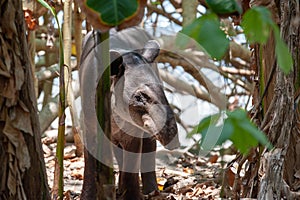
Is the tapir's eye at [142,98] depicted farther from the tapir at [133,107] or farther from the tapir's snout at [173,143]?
the tapir's snout at [173,143]

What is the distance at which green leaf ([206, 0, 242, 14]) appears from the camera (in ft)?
3.15

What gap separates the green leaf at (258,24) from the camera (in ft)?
2.72

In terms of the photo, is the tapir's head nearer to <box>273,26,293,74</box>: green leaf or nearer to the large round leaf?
the large round leaf

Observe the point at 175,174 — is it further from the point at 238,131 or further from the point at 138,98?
the point at 238,131

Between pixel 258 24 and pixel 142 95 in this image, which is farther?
pixel 142 95

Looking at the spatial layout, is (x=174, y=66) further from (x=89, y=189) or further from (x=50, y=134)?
(x=89, y=189)

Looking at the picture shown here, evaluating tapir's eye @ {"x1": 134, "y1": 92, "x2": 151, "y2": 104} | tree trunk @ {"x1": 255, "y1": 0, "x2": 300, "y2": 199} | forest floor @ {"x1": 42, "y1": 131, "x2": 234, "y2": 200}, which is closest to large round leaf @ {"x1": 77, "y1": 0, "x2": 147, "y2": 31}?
tree trunk @ {"x1": 255, "y1": 0, "x2": 300, "y2": 199}

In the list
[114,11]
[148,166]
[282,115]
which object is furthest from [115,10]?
[148,166]

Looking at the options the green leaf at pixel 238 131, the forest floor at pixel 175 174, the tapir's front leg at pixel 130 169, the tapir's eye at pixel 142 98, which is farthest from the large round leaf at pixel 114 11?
the tapir's front leg at pixel 130 169

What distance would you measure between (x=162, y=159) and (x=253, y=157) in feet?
8.25

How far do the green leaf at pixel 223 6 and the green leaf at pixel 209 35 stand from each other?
9 cm

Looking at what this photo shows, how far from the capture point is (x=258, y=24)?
83cm

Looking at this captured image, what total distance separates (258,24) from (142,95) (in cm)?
237

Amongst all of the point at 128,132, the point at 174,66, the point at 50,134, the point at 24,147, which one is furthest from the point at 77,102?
the point at 24,147
